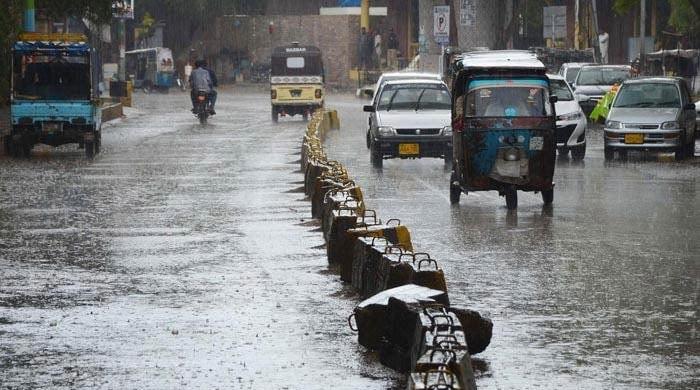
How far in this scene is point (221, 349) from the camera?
33.2 feet

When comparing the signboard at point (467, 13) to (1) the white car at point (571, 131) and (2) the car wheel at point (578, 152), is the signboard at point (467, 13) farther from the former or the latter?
(2) the car wheel at point (578, 152)

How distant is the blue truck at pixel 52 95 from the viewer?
103 ft

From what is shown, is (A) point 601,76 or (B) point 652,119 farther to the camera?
(A) point 601,76

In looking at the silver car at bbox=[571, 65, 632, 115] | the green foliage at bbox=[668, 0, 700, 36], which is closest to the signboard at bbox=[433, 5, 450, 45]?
the green foliage at bbox=[668, 0, 700, 36]

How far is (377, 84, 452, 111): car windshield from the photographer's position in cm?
2981

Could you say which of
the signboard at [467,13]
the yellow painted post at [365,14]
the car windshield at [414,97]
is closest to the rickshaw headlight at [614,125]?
the car windshield at [414,97]

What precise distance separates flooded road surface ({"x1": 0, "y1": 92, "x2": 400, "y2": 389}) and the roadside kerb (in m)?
0.18

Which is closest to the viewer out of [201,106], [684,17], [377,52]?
[201,106]

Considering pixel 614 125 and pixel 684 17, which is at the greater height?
pixel 684 17

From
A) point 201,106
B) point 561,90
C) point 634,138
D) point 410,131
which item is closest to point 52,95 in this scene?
point 410,131

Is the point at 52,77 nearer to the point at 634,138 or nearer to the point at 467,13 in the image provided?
the point at 634,138

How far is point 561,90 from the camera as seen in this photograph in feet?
107

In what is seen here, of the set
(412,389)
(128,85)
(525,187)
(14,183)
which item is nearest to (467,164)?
(525,187)

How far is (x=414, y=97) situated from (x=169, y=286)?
57.6 ft
